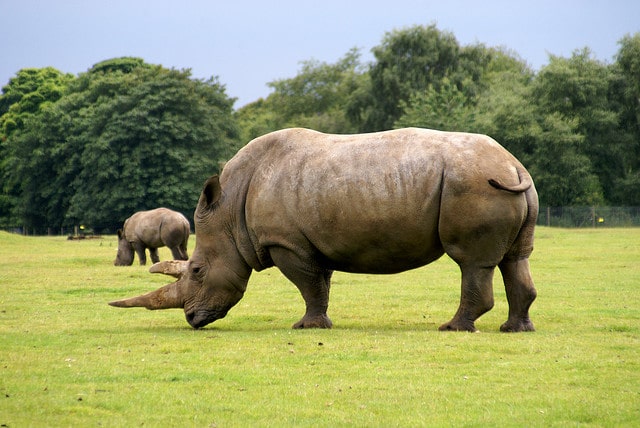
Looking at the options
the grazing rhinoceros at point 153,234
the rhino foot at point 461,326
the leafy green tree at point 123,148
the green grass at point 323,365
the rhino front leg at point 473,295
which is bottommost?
the green grass at point 323,365

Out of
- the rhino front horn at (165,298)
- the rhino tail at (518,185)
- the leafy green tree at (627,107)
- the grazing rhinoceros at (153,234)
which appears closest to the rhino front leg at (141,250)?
the grazing rhinoceros at (153,234)

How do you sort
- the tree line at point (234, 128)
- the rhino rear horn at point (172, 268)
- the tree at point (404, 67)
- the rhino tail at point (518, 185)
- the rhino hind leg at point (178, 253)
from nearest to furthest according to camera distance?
1. the rhino tail at point (518, 185)
2. the rhino rear horn at point (172, 268)
3. the rhino hind leg at point (178, 253)
4. the tree line at point (234, 128)
5. the tree at point (404, 67)

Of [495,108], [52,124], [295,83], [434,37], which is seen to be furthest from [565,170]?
[295,83]

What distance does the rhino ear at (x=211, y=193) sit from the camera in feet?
48.3

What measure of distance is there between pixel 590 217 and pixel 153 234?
36.9m

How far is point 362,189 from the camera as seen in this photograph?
13547 millimetres

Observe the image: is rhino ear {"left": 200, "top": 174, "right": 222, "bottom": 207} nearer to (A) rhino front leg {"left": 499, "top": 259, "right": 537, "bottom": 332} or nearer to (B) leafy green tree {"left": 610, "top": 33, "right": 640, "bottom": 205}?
(A) rhino front leg {"left": 499, "top": 259, "right": 537, "bottom": 332}

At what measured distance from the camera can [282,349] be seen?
11938 mm

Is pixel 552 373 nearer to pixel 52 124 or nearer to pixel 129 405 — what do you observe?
pixel 129 405

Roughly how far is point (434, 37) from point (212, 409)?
76731mm

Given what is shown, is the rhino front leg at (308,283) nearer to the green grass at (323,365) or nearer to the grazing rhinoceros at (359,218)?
the grazing rhinoceros at (359,218)

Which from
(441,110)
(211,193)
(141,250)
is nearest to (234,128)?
(441,110)

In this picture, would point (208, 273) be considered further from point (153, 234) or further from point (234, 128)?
point (234, 128)

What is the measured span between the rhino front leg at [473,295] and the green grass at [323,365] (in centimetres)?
31
